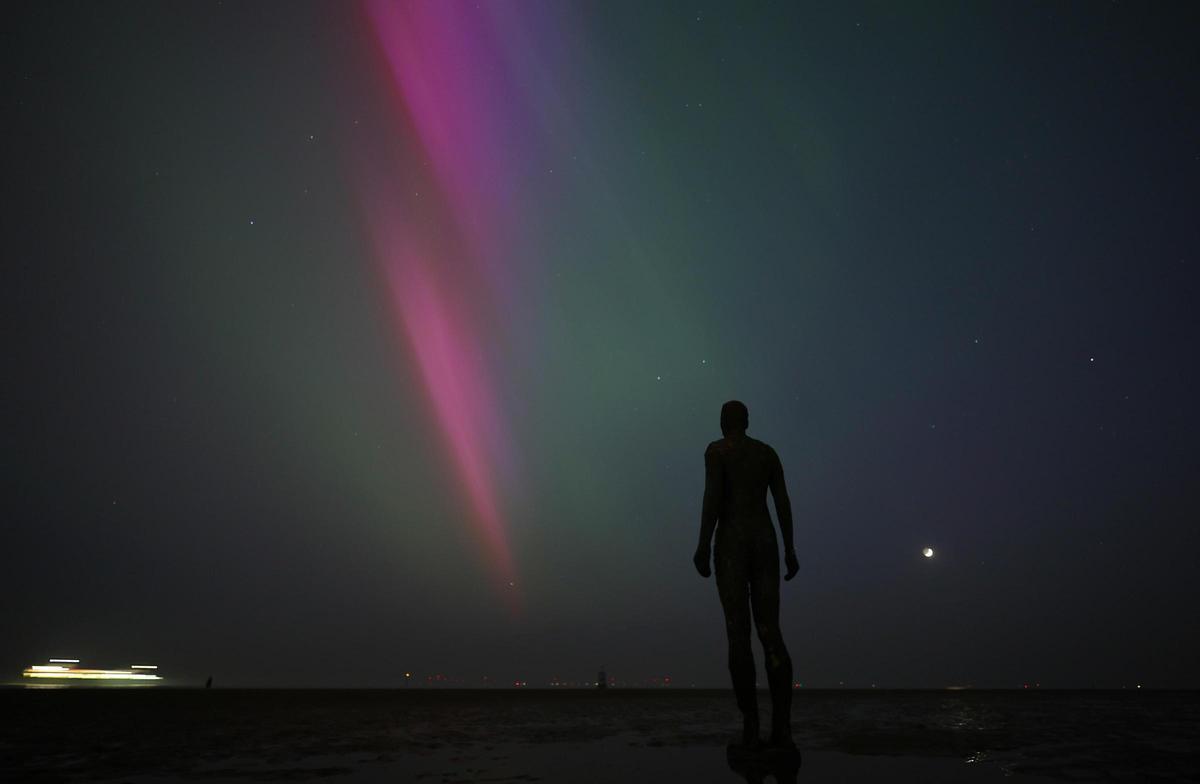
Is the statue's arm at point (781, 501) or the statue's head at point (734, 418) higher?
the statue's head at point (734, 418)

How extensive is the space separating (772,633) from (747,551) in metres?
0.83

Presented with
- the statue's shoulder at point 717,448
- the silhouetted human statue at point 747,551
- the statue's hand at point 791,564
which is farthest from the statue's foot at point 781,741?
the statue's shoulder at point 717,448

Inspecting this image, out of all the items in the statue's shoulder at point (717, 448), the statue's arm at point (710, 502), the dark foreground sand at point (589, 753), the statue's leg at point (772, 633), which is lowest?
the dark foreground sand at point (589, 753)

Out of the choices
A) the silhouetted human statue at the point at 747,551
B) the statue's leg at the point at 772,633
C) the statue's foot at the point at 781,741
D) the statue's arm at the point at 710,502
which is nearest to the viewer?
the statue's foot at the point at 781,741

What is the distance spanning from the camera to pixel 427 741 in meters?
8.13

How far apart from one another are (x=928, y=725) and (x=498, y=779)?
8146 mm

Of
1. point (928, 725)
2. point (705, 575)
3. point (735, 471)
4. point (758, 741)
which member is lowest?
point (928, 725)

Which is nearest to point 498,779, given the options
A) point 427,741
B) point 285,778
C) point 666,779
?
point 666,779

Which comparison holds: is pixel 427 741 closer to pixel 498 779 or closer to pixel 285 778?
pixel 285 778

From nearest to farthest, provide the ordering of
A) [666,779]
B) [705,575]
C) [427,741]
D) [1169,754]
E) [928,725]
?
[666,779], [1169,754], [705,575], [427,741], [928,725]

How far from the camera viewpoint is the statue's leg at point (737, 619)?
22.1ft

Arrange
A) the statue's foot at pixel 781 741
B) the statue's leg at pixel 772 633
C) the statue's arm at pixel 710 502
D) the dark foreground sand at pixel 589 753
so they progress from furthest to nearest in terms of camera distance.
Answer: the statue's arm at pixel 710 502
the statue's leg at pixel 772 633
the statue's foot at pixel 781 741
the dark foreground sand at pixel 589 753

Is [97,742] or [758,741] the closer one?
[758,741]

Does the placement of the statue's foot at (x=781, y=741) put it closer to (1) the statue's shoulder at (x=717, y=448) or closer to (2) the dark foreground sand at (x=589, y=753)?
(2) the dark foreground sand at (x=589, y=753)
